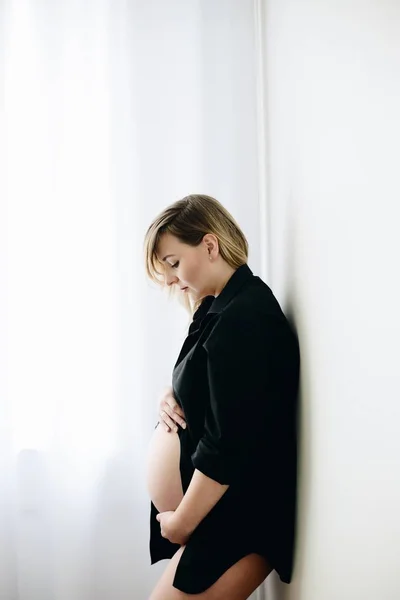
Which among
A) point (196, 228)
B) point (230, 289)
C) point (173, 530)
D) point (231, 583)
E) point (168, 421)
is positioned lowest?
point (231, 583)

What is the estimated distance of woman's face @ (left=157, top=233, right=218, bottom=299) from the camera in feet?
5.00

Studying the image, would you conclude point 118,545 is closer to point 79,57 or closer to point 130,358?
point 130,358

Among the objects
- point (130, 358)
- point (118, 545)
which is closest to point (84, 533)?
point (118, 545)

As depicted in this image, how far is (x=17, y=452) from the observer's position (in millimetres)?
2057

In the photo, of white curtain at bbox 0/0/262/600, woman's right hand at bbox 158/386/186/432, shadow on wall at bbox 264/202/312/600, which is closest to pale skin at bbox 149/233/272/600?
woman's right hand at bbox 158/386/186/432

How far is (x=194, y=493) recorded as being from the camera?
1.36 metres

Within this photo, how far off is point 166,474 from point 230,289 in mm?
419

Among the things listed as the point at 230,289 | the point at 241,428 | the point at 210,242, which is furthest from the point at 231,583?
the point at 210,242

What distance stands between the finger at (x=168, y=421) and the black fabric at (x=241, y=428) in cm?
4

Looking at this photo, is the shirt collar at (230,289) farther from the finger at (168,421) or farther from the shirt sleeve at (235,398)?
the finger at (168,421)

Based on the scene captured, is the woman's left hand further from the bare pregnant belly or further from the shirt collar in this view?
the shirt collar

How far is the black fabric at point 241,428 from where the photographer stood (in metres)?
1.33

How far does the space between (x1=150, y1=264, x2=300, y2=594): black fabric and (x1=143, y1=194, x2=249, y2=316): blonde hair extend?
0.22 ft

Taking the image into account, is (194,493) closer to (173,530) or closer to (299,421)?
(173,530)
